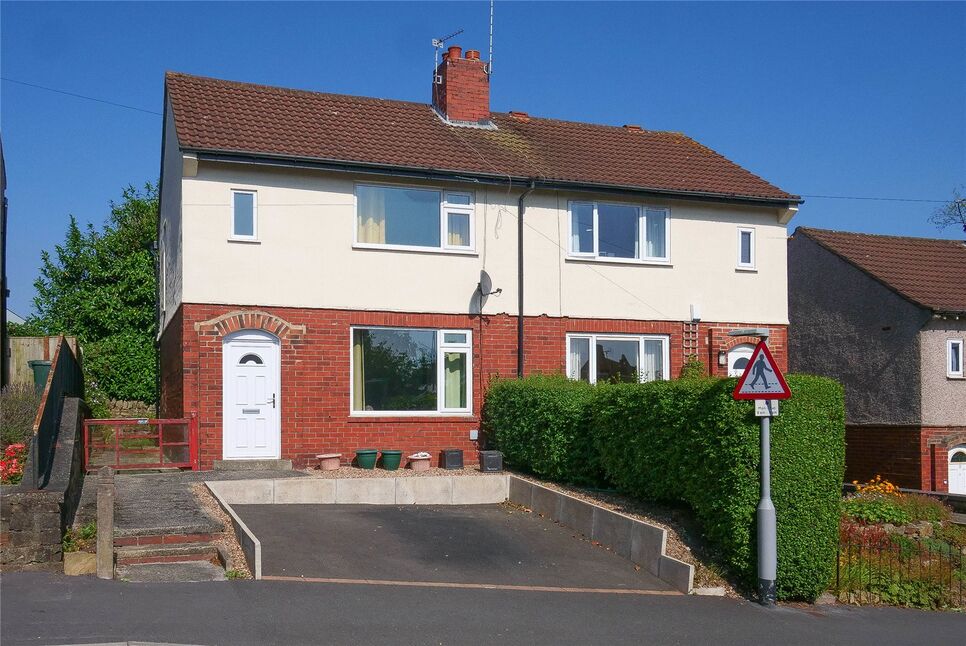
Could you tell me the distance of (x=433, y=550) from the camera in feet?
39.9

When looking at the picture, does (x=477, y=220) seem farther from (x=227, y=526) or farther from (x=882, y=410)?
(x=882, y=410)

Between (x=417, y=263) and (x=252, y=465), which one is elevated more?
(x=417, y=263)

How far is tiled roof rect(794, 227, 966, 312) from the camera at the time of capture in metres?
23.5

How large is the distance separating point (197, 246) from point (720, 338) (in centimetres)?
1028

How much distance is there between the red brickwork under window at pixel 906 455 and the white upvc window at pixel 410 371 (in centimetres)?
1070

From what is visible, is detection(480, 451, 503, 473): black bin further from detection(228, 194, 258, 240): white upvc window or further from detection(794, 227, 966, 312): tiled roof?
detection(794, 227, 966, 312): tiled roof

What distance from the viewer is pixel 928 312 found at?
74.3ft

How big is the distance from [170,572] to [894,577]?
830 cm

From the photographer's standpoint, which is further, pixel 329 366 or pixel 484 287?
pixel 484 287

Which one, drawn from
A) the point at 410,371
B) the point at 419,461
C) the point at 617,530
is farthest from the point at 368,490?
the point at 617,530

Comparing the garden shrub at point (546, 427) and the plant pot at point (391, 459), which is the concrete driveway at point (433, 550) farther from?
the plant pot at point (391, 459)

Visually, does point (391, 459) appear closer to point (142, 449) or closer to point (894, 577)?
point (142, 449)

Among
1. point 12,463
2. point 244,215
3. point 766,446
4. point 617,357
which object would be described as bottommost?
point 12,463

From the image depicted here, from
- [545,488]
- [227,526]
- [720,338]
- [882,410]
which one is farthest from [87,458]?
[882,410]
